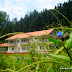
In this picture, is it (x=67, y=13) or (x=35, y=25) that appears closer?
(x=67, y=13)

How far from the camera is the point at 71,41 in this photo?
0.39 feet

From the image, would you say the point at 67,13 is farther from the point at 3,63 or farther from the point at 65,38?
the point at 65,38

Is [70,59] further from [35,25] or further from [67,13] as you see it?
[35,25]

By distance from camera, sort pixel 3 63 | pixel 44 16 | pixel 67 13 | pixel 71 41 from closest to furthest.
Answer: pixel 71 41
pixel 3 63
pixel 67 13
pixel 44 16

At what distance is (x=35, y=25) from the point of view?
12.8 m

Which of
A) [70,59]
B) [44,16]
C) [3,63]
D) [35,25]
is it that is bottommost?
[3,63]

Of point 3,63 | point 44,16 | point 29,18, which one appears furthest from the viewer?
point 29,18

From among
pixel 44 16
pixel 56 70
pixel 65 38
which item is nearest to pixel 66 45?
pixel 65 38

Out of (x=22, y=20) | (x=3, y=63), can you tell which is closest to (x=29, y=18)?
(x=22, y=20)

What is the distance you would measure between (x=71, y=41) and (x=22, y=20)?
17.5 m

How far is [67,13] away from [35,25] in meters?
5.77

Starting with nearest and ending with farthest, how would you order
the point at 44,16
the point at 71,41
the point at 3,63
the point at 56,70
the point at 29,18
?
1. the point at 71,41
2. the point at 56,70
3. the point at 3,63
4. the point at 44,16
5. the point at 29,18

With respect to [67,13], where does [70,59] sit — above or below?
below

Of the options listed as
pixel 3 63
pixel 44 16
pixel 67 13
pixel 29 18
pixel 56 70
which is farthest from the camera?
pixel 29 18
